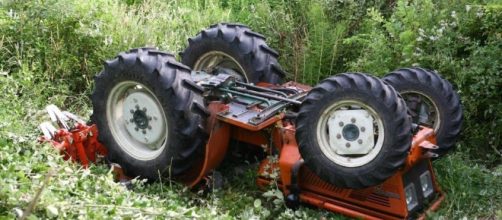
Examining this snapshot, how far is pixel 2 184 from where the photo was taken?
3641 millimetres

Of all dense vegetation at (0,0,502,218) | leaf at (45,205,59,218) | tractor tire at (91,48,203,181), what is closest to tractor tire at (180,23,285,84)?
tractor tire at (91,48,203,181)

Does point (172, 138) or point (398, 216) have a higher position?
point (172, 138)

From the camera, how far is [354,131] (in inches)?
182

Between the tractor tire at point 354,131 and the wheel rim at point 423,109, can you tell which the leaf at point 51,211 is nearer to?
the tractor tire at point 354,131

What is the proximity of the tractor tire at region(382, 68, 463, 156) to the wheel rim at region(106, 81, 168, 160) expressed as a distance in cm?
182

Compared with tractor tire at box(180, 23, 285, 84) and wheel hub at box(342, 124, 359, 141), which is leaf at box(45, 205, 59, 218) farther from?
tractor tire at box(180, 23, 285, 84)

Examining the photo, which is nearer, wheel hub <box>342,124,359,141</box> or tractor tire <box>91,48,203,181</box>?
wheel hub <box>342,124,359,141</box>

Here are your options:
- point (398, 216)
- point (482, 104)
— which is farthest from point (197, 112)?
point (482, 104)

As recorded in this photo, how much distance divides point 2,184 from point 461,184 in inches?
135

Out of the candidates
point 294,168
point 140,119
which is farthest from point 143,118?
point 294,168

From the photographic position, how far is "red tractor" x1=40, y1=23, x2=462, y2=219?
4566 mm

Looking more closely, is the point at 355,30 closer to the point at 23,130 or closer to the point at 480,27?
the point at 480,27

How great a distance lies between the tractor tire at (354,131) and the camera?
14.6 feet

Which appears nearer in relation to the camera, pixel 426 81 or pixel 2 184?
pixel 2 184
